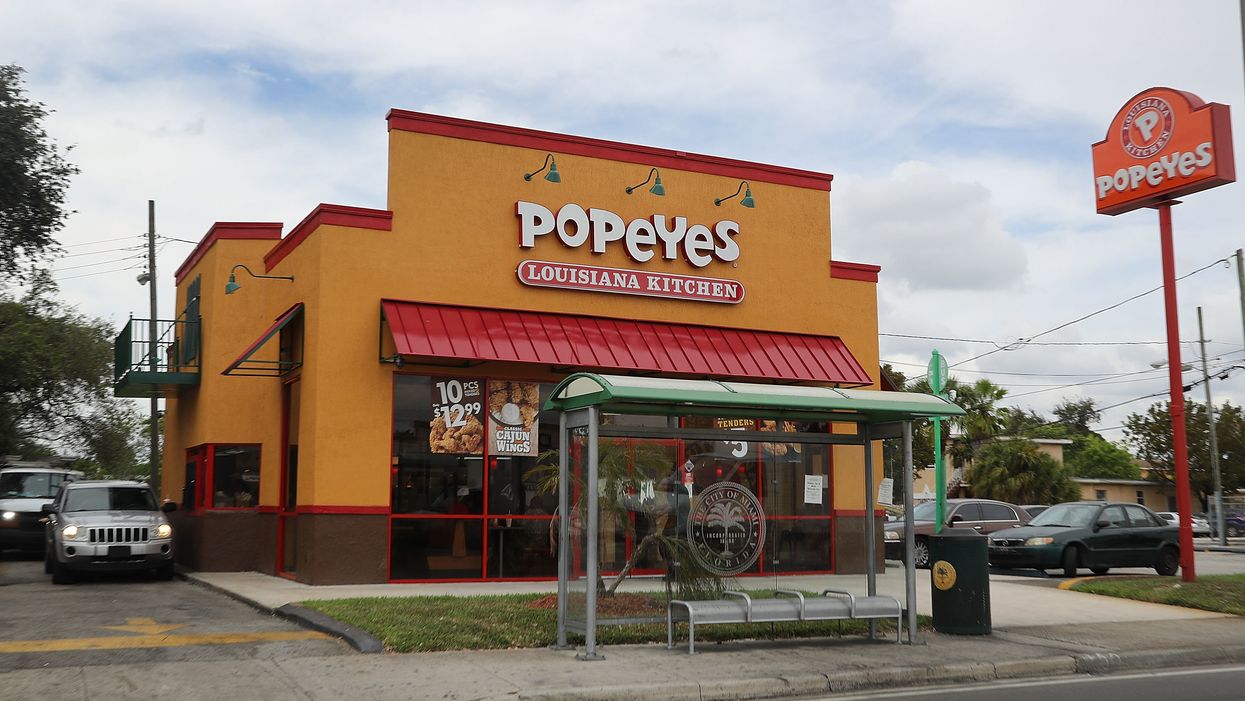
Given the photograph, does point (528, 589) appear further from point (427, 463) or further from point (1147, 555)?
point (1147, 555)

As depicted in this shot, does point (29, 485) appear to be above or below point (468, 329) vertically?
below

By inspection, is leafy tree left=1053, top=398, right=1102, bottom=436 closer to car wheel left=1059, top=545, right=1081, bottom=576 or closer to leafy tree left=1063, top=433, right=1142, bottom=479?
leafy tree left=1063, top=433, right=1142, bottom=479

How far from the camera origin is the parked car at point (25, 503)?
76.7 ft

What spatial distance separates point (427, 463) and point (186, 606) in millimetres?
4240

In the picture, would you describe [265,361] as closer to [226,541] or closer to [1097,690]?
[226,541]

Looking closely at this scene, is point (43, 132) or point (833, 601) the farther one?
point (43, 132)

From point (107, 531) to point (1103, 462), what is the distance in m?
73.1

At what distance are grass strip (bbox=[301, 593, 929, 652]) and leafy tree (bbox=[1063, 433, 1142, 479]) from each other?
68.6 meters

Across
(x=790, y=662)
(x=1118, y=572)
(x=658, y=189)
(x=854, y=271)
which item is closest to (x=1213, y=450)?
(x=1118, y=572)

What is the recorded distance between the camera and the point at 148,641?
1067cm

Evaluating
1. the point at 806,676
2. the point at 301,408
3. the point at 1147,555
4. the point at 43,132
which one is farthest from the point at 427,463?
the point at 1147,555

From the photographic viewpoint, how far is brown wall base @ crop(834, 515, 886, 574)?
12.3m

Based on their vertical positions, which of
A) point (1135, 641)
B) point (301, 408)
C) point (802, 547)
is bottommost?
point (1135, 641)

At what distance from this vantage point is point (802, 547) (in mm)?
11836
